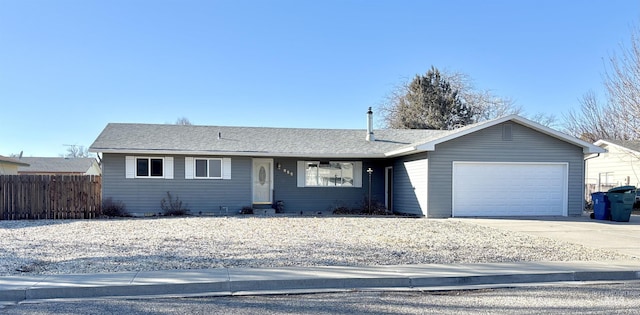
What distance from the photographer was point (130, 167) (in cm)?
1761

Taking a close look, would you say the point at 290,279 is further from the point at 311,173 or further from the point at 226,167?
the point at 311,173

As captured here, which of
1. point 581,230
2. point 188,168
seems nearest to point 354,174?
point 188,168

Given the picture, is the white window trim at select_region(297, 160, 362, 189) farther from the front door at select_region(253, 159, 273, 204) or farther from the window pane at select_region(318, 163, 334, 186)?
the front door at select_region(253, 159, 273, 204)

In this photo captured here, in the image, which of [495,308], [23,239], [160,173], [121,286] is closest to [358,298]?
[495,308]

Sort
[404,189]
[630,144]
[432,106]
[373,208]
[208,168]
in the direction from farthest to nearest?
[432,106] → [630,144] → [373,208] → [404,189] → [208,168]

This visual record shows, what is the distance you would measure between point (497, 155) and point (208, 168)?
35.8ft

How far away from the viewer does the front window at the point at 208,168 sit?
59.7ft

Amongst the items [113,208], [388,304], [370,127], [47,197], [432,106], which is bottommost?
[113,208]

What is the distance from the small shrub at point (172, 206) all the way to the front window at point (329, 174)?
5127 millimetres

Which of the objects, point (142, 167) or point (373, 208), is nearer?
point (142, 167)

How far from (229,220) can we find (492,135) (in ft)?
32.2

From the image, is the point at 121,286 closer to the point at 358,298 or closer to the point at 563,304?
the point at 358,298

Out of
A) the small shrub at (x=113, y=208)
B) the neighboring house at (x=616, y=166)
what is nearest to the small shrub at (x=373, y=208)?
the small shrub at (x=113, y=208)

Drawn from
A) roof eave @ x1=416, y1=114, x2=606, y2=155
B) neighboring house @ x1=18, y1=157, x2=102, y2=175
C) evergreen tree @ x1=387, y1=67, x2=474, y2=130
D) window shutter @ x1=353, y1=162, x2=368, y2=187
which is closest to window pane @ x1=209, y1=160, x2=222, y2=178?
window shutter @ x1=353, y1=162, x2=368, y2=187
